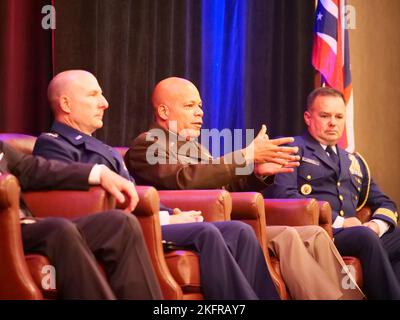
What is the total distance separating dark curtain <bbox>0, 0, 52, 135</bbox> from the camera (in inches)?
157

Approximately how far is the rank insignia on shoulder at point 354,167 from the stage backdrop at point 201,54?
102cm

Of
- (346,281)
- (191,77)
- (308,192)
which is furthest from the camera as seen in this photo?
(191,77)

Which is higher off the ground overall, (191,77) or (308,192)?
(191,77)

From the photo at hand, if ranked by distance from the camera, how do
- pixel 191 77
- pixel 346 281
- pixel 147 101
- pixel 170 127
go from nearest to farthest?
pixel 346 281
pixel 170 127
pixel 147 101
pixel 191 77

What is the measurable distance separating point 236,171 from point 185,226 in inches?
22.8

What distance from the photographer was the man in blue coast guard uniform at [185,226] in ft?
9.40

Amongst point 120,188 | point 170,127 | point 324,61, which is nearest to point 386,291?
point 170,127

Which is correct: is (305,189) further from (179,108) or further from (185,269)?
(185,269)

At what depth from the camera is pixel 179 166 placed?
3562mm

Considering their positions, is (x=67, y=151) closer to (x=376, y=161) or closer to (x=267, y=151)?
(x=267, y=151)

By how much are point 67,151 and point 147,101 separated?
1500mm

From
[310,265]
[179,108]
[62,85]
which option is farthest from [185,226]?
[179,108]

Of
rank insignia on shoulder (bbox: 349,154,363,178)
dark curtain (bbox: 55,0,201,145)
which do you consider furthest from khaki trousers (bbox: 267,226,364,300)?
dark curtain (bbox: 55,0,201,145)

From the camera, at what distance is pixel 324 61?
507 centimetres
